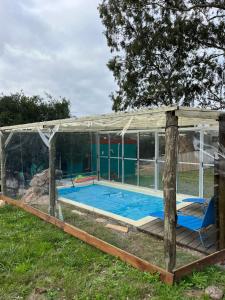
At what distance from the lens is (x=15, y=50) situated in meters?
10.8

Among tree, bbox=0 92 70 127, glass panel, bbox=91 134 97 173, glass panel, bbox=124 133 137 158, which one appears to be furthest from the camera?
tree, bbox=0 92 70 127

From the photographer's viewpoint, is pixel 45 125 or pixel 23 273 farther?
pixel 45 125

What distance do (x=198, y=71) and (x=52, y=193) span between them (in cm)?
979

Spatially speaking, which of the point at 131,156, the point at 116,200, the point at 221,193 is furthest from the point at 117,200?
the point at 221,193

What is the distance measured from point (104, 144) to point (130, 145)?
144cm

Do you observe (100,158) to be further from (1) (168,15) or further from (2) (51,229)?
(1) (168,15)

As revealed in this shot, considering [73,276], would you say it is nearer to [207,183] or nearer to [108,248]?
[108,248]

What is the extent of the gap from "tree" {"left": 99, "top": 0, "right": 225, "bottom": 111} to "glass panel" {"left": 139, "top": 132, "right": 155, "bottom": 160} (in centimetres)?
453

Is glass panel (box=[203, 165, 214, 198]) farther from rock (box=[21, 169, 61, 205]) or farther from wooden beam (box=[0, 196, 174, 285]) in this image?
rock (box=[21, 169, 61, 205])

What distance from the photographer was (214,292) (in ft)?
9.66

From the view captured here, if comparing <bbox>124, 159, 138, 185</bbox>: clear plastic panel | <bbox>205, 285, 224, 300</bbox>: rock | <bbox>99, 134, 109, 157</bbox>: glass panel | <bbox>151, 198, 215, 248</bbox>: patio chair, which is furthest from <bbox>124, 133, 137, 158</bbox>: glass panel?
<bbox>205, 285, 224, 300</bbox>: rock

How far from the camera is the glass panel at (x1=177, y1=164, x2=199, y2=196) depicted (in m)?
7.16

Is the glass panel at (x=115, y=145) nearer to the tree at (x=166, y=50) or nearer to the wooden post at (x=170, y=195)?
the tree at (x=166, y=50)

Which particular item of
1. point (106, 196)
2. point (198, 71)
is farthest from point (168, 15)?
point (106, 196)
